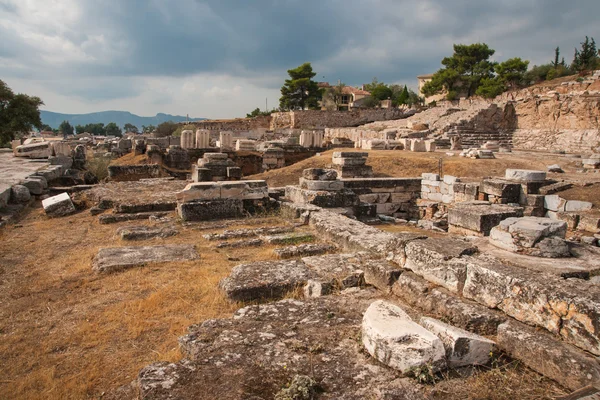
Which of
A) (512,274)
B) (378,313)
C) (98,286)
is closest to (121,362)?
(98,286)

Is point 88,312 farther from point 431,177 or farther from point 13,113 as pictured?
point 13,113

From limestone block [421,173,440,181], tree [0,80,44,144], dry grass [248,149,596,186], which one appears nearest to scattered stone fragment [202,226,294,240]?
limestone block [421,173,440,181]

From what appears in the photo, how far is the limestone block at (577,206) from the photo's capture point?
31.2 feet

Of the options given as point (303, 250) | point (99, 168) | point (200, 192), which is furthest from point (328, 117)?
point (303, 250)

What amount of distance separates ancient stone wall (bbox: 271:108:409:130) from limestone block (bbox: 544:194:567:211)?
4521 cm

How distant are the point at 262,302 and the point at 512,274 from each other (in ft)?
7.39

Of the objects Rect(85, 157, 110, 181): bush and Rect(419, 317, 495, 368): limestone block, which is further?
Rect(85, 157, 110, 181): bush

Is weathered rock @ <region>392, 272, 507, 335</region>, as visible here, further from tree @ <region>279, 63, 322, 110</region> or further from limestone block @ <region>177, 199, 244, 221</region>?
tree @ <region>279, 63, 322, 110</region>

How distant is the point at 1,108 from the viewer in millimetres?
32469

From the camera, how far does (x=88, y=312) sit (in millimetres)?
3701

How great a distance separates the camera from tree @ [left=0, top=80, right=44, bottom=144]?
106ft

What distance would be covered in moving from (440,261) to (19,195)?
32.2ft

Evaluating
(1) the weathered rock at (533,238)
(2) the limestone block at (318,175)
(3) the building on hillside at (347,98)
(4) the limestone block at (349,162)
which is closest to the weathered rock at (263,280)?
(1) the weathered rock at (533,238)

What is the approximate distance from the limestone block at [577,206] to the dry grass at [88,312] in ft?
26.3
